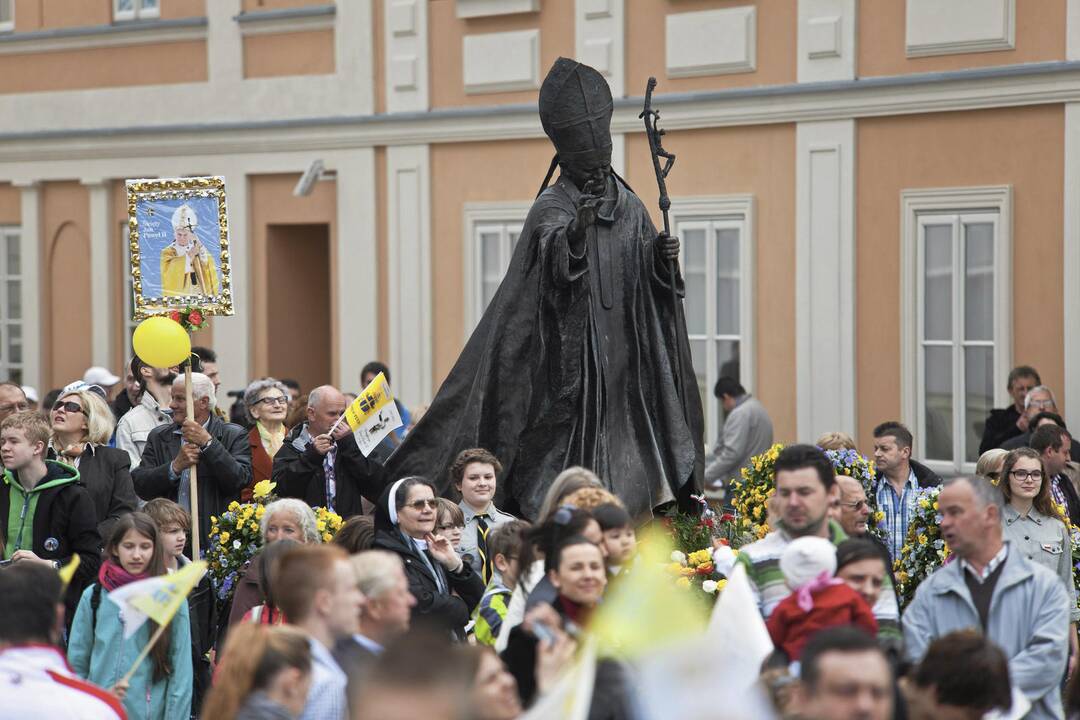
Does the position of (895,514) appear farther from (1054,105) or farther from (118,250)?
(118,250)

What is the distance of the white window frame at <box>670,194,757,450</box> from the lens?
645 inches

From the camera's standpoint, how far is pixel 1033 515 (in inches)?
366

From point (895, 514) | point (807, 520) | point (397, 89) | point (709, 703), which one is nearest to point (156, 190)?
point (895, 514)

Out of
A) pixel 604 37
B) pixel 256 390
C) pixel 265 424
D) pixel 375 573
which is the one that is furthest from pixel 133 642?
pixel 604 37

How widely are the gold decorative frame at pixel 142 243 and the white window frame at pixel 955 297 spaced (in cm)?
689

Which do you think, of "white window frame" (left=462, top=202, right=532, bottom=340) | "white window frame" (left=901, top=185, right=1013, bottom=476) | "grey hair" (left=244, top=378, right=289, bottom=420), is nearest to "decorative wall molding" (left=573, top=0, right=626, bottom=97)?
"white window frame" (left=462, top=202, right=532, bottom=340)

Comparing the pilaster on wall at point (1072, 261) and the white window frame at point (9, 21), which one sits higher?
the white window frame at point (9, 21)

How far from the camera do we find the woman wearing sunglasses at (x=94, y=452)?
983 cm

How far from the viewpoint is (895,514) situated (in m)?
10.5

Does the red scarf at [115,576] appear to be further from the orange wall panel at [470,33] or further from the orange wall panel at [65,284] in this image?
the orange wall panel at [65,284]

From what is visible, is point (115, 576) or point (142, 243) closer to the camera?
point (115, 576)

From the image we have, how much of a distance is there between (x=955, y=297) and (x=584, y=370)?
6.73 m

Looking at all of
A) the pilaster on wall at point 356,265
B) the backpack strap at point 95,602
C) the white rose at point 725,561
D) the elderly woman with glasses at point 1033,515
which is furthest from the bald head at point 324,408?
the pilaster on wall at point 356,265

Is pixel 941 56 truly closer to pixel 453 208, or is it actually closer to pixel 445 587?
pixel 453 208
